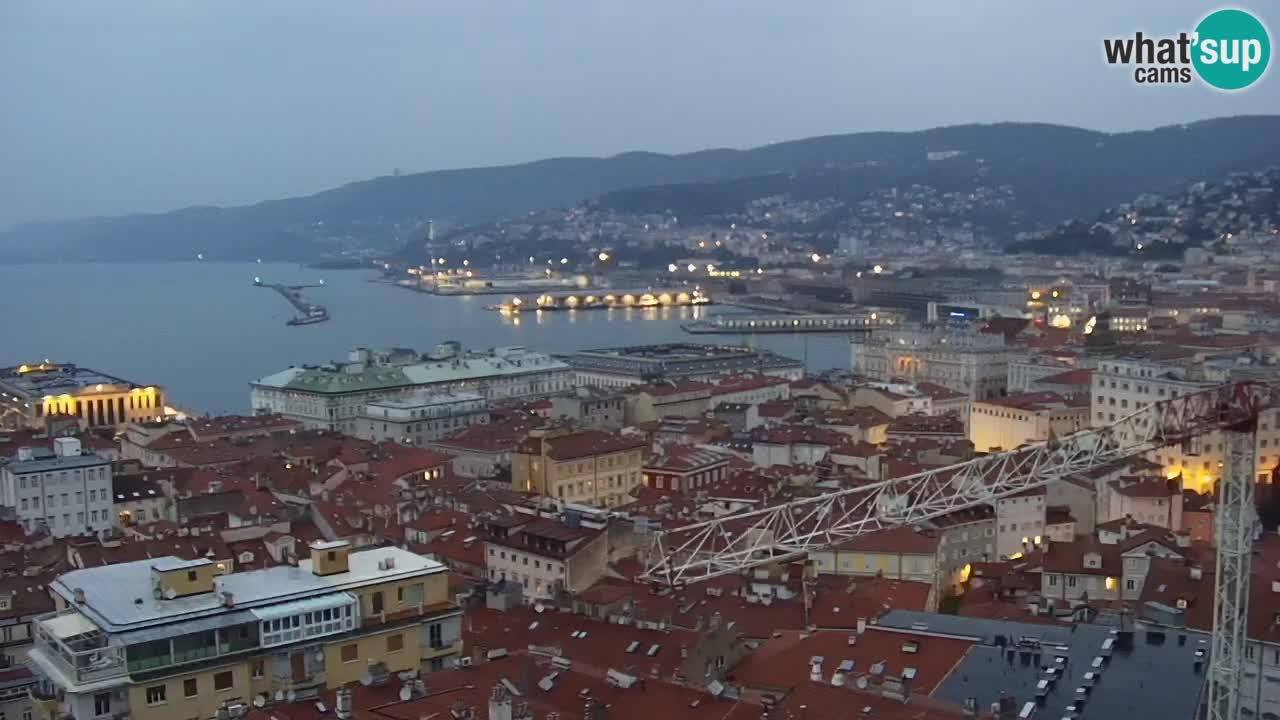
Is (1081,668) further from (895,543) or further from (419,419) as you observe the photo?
(419,419)

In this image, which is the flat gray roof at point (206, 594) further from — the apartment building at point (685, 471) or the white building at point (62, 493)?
the apartment building at point (685, 471)

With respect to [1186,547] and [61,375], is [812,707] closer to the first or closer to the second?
[1186,547]

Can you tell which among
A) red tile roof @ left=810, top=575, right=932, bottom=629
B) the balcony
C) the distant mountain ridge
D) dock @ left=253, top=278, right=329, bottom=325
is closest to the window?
the balcony

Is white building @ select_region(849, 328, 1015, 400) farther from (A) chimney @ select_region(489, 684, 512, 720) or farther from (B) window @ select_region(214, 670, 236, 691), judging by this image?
(A) chimney @ select_region(489, 684, 512, 720)

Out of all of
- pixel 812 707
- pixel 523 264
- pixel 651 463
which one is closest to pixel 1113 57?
pixel 651 463

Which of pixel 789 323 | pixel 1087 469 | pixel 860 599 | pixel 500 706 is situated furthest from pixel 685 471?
pixel 789 323

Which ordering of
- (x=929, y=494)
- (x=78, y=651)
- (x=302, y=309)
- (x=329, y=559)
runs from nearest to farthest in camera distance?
(x=78, y=651) → (x=329, y=559) → (x=929, y=494) → (x=302, y=309)
